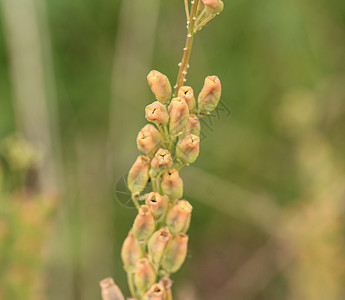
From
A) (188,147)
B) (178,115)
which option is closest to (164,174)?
(188,147)

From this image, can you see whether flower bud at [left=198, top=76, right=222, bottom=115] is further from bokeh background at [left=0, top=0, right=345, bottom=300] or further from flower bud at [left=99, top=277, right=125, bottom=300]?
bokeh background at [left=0, top=0, right=345, bottom=300]

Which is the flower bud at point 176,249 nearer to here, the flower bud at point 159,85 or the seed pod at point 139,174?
the seed pod at point 139,174

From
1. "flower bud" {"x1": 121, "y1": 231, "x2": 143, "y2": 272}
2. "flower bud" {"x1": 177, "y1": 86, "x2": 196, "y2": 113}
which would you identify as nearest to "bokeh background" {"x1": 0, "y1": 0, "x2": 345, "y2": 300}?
"flower bud" {"x1": 121, "y1": 231, "x2": 143, "y2": 272}

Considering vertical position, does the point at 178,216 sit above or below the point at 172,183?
below

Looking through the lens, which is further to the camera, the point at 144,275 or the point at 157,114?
the point at 144,275

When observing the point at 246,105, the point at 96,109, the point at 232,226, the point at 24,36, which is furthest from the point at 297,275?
the point at 24,36

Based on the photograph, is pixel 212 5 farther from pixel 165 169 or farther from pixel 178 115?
pixel 165 169

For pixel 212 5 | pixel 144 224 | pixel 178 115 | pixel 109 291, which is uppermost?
pixel 212 5

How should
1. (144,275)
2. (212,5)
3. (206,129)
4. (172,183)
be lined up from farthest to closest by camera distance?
(206,129)
(144,275)
(172,183)
(212,5)
